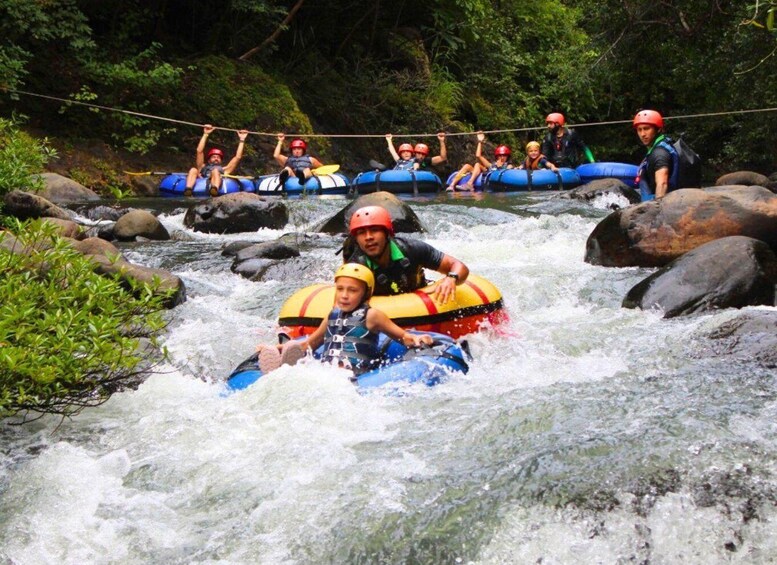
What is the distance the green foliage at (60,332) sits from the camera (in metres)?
3.92

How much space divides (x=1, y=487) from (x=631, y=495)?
2.65m

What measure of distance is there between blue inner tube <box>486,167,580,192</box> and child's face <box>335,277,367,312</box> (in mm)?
10782

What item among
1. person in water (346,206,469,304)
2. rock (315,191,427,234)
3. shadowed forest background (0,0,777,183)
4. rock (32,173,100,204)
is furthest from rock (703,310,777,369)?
rock (32,173,100,204)

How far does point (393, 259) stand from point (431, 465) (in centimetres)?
239

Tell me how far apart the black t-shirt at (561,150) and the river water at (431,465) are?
1053cm

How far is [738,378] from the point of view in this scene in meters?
4.95

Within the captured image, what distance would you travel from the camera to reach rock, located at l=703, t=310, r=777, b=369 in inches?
210

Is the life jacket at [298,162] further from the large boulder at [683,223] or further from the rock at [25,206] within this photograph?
the large boulder at [683,223]

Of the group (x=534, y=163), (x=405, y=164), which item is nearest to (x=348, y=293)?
(x=405, y=164)

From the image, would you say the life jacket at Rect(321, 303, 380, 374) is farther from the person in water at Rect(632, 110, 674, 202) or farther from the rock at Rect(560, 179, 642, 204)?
the rock at Rect(560, 179, 642, 204)

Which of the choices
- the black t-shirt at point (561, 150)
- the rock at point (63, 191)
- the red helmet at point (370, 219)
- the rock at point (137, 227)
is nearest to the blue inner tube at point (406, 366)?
the red helmet at point (370, 219)

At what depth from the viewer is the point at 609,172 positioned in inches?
627

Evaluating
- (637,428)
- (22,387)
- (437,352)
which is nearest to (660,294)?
(437,352)

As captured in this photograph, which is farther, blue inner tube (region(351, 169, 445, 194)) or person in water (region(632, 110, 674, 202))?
blue inner tube (region(351, 169, 445, 194))
